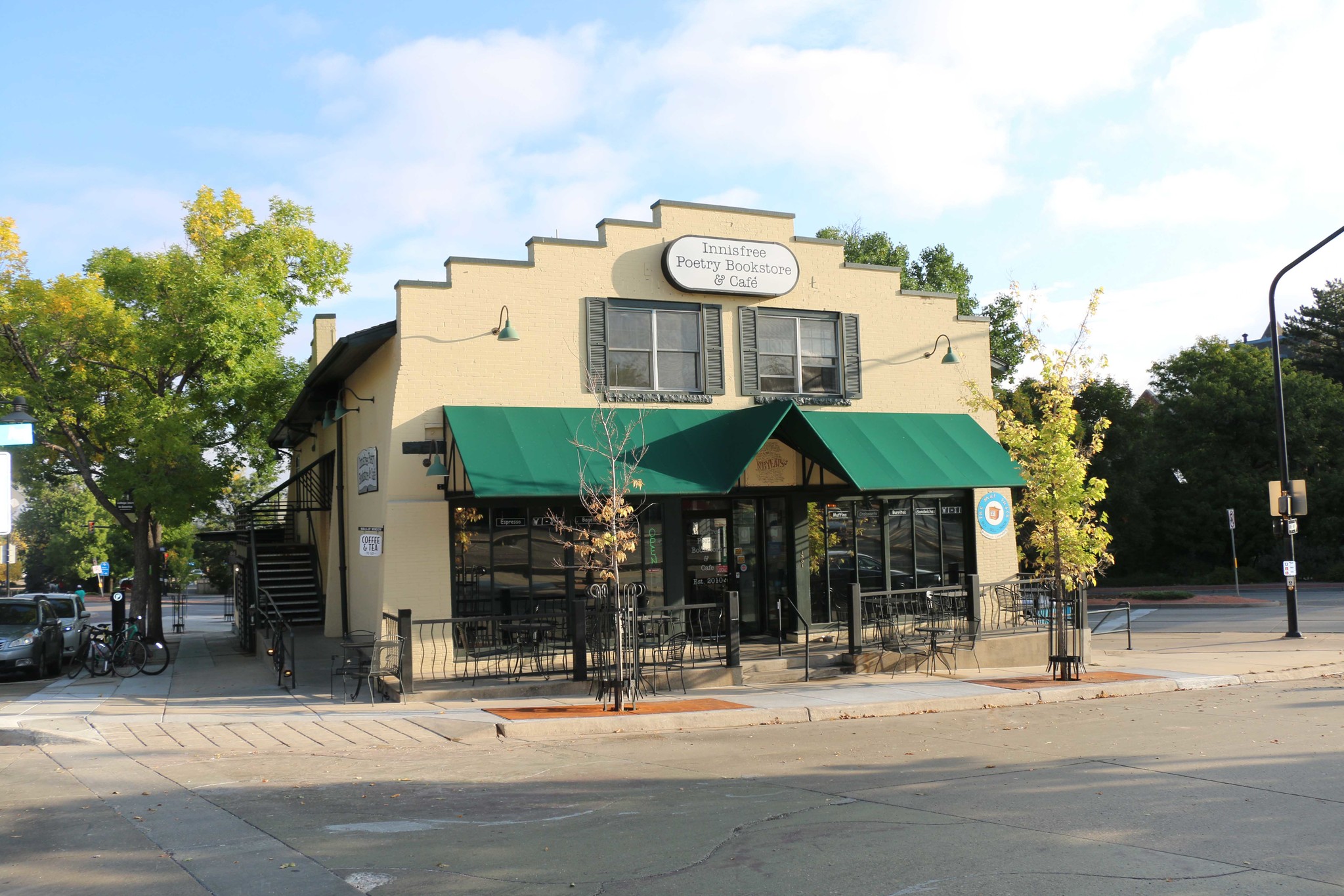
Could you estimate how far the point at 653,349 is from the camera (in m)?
17.5

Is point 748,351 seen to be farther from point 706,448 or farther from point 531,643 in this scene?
point 531,643

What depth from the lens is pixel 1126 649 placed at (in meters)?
20.4

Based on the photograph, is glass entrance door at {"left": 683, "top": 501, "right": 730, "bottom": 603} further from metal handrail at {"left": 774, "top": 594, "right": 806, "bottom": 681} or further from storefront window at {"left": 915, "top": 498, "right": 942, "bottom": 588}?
storefront window at {"left": 915, "top": 498, "right": 942, "bottom": 588}

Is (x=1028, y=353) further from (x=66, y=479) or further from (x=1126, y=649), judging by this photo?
(x=66, y=479)

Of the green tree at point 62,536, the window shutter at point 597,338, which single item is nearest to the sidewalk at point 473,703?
the window shutter at point 597,338

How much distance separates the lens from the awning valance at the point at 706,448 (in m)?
15.2

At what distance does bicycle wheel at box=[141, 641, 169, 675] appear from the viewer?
18.6 meters

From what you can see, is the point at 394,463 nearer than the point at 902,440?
Yes

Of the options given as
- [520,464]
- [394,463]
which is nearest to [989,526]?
[520,464]

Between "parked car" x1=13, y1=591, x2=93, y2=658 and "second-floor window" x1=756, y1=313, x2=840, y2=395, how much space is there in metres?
14.5

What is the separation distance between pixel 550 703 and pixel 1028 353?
9.11 metres

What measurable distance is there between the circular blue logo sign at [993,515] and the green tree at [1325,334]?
36.7 meters

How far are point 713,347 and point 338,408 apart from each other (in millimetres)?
7247

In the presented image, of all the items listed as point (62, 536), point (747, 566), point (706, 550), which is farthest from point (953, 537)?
point (62, 536)
